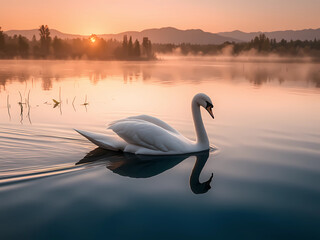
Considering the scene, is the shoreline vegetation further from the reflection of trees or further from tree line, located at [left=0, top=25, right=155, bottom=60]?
the reflection of trees

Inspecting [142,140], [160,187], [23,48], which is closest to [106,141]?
[142,140]

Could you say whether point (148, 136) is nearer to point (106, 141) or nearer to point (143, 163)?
point (143, 163)

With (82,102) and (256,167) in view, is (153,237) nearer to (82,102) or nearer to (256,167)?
(256,167)

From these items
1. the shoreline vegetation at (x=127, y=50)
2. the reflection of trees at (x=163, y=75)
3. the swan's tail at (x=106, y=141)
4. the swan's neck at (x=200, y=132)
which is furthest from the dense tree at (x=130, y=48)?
the swan's tail at (x=106, y=141)

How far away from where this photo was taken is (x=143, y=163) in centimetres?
721

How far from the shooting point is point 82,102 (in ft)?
54.1

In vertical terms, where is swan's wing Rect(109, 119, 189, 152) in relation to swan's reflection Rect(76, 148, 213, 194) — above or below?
above

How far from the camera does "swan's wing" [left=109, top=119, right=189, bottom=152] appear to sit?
7.41 metres

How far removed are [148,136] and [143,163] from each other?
587 millimetres

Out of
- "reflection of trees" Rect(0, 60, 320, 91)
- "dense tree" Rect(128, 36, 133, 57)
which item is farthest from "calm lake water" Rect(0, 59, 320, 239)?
"dense tree" Rect(128, 36, 133, 57)

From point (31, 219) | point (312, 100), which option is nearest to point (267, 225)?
point (31, 219)

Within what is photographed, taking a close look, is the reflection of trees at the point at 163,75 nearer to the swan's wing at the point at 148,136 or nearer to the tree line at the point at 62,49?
the swan's wing at the point at 148,136

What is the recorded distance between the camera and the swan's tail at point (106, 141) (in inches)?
300

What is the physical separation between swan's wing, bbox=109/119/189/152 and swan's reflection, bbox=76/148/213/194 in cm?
24
